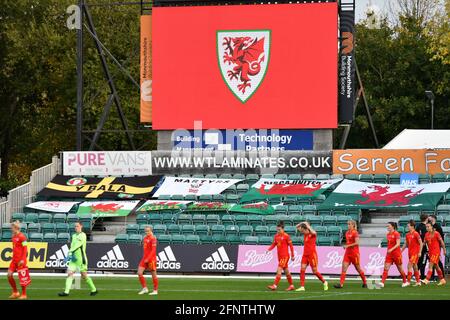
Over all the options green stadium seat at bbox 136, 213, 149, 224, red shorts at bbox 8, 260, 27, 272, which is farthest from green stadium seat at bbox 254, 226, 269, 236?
red shorts at bbox 8, 260, 27, 272

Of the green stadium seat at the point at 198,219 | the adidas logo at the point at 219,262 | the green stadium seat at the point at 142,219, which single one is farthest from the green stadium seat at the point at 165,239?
the green stadium seat at the point at 142,219

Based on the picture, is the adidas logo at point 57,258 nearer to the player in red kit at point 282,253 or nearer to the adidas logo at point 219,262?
the adidas logo at point 219,262

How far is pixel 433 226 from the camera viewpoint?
29547mm

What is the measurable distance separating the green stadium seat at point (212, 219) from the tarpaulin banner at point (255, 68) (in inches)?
174

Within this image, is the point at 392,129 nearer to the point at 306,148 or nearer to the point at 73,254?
the point at 306,148

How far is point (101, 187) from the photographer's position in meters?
43.8

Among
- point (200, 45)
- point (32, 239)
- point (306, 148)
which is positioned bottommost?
point (32, 239)

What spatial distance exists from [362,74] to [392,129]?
4887mm

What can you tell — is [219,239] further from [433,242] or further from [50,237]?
[433,242]

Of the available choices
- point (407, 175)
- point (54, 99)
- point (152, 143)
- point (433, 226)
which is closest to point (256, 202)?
point (407, 175)

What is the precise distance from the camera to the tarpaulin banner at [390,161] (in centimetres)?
4125

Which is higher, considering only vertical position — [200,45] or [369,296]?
[200,45]

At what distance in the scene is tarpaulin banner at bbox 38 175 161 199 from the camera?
141 feet

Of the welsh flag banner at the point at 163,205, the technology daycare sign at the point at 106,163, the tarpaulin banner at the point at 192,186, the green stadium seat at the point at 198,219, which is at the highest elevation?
the technology daycare sign at the point at 106,163
